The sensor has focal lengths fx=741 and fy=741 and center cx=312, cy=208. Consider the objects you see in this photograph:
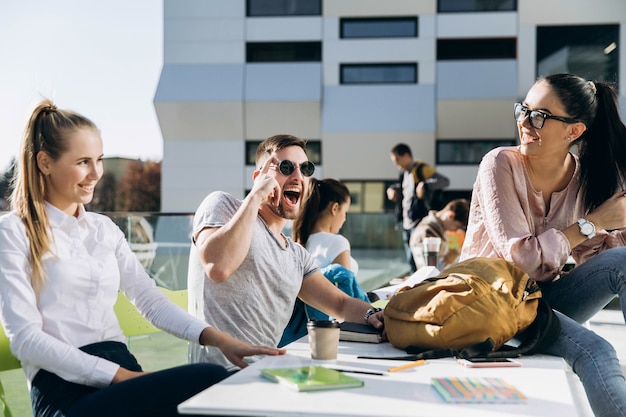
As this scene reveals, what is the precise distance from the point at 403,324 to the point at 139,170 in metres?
42.2

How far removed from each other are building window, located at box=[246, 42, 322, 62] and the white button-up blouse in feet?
59.5

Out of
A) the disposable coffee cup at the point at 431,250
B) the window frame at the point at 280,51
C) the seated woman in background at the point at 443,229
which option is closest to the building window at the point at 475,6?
the window frame at the point at 280,51

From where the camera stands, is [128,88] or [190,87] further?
[128,88]

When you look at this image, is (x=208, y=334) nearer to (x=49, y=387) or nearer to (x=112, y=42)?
(x=49, y=387)

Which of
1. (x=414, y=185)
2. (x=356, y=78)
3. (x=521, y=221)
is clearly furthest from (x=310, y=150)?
(x=521, y=221)

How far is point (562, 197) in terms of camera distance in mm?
2748

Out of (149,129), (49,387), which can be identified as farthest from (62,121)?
(149,129)

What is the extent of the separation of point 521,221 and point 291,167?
2.77 feet

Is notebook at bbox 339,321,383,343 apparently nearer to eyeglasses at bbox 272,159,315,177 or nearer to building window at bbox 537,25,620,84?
eyeglasses at bbox 272,159,315,177

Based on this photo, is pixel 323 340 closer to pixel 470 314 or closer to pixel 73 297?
pixel 470 314

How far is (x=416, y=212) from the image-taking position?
30.0ft

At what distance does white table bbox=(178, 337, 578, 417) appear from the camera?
1.27 metres

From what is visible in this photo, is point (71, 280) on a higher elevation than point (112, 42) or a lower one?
lower

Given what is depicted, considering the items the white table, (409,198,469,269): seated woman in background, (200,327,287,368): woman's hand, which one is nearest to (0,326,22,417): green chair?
(200,327,287,368): woman's hand
